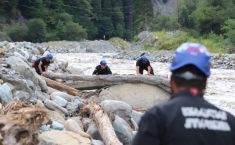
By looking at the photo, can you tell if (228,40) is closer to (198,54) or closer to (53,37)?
(53,37)

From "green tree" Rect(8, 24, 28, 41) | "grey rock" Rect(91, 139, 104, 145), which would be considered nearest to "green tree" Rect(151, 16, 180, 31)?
"green tree" Rect(8, 24, 28, 41)

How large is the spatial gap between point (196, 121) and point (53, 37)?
3186 inches

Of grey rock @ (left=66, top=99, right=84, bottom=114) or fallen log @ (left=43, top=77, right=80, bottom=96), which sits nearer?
grey rock @ (left=66, top=99, right=84, bottom=114)

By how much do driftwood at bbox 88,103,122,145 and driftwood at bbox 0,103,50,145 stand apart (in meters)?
0.98

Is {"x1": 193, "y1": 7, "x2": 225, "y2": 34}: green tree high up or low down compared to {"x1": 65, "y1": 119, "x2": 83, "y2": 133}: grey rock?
up

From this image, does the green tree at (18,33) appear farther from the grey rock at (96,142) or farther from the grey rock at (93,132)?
the grey rock at (96,142)

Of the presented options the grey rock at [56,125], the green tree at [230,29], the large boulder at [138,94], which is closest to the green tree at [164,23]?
the green tree at [230,29]

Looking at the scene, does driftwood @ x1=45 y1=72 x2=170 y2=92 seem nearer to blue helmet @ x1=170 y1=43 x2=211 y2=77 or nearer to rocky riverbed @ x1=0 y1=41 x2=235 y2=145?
rocky riverbed @ x1=0 y1=41 x2=235 y2=145

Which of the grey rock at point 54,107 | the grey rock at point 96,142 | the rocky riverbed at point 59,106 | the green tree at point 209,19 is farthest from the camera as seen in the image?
the green tree at point 209,19

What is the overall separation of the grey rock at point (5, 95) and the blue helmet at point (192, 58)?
243 inches

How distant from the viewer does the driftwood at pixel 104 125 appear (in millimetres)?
7363

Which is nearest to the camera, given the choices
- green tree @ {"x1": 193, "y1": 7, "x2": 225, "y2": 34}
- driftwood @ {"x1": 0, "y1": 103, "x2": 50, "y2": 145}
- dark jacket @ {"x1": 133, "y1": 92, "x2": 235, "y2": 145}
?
dark jacket @ {"x1": 133, "y1": 92, "x2": 235, "y2": 145}

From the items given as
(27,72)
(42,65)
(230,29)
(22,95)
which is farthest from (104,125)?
(230,29)

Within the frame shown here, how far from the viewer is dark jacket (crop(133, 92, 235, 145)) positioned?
2506 mm
